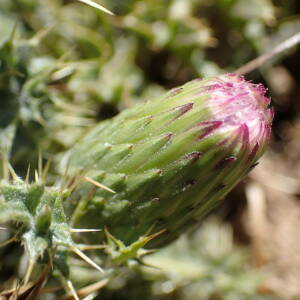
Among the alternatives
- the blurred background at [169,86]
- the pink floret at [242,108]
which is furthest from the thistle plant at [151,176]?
the blurred background at [169,86]

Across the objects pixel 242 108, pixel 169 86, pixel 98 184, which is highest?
pixel 242 108

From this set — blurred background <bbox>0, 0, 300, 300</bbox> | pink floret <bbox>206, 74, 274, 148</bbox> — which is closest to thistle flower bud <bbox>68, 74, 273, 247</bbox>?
pink floret <bbox>206, 74, 274, 148</bbox>

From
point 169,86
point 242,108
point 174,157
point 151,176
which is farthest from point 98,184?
point 169,86

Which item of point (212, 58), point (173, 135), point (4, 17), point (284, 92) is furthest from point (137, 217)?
point (284, 92)

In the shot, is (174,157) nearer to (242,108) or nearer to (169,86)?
(242,108)

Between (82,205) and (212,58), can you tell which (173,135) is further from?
(212,58)

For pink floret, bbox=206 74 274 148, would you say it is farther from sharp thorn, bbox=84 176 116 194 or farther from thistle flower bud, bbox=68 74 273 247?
sharp thorn, bbox=84 176 116 194
